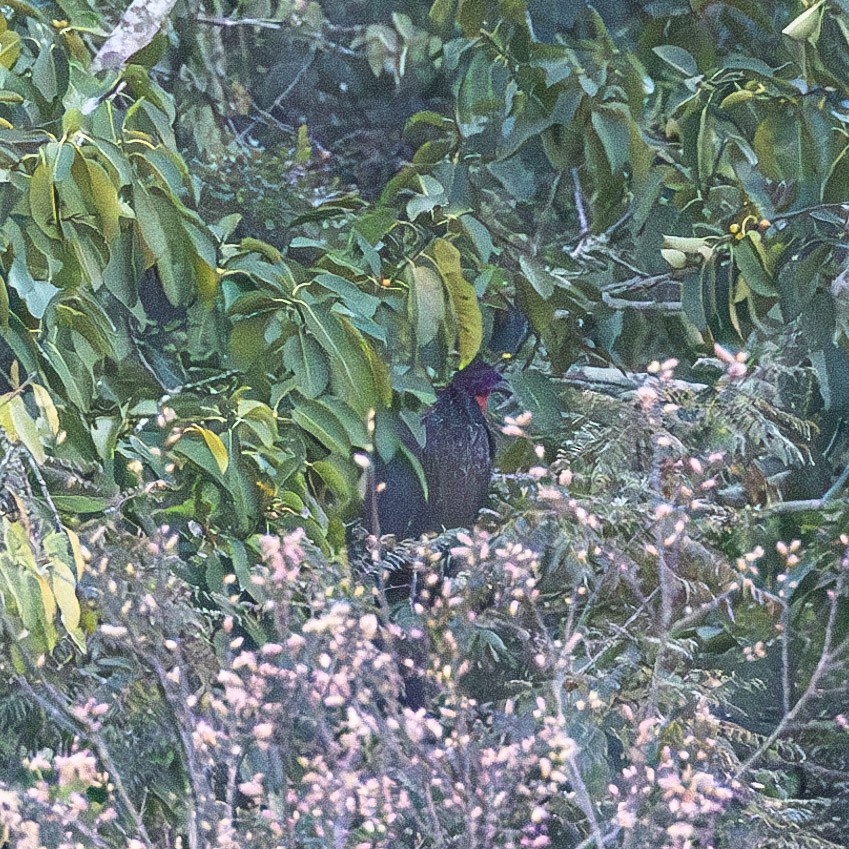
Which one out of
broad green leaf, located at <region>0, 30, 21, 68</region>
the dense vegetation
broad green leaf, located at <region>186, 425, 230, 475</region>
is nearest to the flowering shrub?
the dense vegetation

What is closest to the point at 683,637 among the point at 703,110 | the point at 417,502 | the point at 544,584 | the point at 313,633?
the point at 544,584

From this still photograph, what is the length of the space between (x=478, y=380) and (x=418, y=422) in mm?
384

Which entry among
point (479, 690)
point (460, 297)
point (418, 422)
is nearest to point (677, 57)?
point (460, 297)

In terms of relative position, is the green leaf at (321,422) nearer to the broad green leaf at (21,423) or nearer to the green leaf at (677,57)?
the broad green leaf at (21,423)

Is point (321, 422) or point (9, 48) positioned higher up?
point (9, 48)

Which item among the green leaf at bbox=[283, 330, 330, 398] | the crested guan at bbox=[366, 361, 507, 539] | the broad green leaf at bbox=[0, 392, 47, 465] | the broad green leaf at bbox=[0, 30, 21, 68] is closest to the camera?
the broad green leaf at bbox=[0, 392, 47, 465]

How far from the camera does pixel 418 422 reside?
6.36ft

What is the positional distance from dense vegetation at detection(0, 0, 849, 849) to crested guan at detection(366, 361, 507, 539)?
0.06m

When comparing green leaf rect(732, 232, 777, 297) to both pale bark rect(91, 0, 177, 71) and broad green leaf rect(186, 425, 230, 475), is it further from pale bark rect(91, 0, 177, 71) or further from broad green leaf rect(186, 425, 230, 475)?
pale bark rect(91, 0, 177, 71)

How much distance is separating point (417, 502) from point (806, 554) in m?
0.67

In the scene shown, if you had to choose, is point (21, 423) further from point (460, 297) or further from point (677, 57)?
point (677, 57)

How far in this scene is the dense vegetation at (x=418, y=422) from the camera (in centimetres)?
165

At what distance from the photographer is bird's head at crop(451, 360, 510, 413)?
7.51ft

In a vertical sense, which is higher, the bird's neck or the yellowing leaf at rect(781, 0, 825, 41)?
the yellowing leaf at rect(781, 0, 825, 41)
